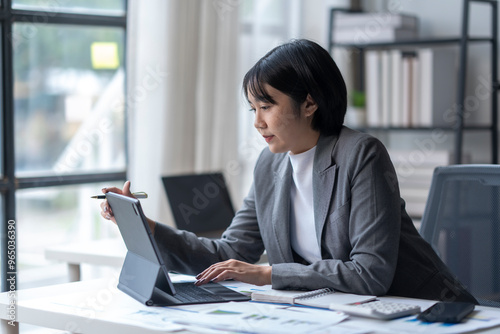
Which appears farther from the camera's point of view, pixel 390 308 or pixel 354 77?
pixel 354 77

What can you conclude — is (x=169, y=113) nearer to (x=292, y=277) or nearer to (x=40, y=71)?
(x=40, y=71)

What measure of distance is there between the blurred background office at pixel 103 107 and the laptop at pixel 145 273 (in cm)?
142

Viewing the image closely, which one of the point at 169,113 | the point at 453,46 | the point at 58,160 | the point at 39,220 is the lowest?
the point at 39,220

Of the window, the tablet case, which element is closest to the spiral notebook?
the tablet case

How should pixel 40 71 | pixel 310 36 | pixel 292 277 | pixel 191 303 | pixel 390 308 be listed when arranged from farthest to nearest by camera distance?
pixel 310 36
pixel 40 71
pixel 292 277
pixel 191 303
pixel 390 308

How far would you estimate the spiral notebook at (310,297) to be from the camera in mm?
1510

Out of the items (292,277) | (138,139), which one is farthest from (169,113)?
(292,277)

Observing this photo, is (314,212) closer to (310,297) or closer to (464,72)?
(310,297)

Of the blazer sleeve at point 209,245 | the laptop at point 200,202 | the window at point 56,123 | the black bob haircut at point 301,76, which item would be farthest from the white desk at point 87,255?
the black bob haircut at point 301,76

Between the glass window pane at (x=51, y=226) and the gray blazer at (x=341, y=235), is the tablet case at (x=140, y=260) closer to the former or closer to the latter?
the gray blazer at (x=341, y=235)

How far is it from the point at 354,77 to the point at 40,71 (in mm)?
1896

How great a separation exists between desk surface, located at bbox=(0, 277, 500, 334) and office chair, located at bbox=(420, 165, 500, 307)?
42cm

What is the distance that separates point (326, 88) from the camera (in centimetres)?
181

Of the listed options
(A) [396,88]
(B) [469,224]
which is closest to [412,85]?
(A) [396,88]
